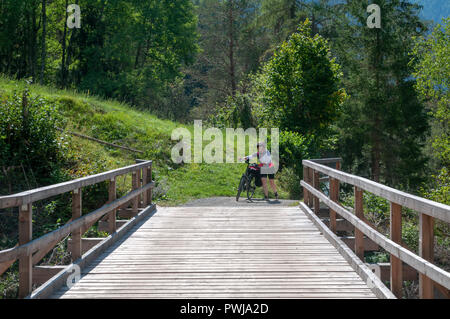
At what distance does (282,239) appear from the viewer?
7844 mm

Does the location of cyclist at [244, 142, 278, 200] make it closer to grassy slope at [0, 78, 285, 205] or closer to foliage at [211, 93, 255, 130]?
grassy slope at [0, 78, 285, 205]

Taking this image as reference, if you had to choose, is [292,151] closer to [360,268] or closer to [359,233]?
[359,233]

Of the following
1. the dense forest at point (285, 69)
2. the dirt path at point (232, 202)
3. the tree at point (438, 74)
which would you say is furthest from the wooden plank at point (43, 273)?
the tree at point (438, 74)

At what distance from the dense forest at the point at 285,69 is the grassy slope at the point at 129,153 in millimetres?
151

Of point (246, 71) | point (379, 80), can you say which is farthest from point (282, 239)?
point (246, 71)

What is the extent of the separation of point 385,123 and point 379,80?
123 inches

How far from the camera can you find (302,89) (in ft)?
86.1

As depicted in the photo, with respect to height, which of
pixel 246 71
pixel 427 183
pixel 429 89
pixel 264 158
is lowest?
pixel 427 183

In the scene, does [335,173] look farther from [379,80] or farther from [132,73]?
[132,73]

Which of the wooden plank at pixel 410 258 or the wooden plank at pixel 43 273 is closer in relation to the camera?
the wooden plank at pixel 410 258

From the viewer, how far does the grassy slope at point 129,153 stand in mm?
16375

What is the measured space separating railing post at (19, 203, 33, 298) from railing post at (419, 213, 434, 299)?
3.37 m

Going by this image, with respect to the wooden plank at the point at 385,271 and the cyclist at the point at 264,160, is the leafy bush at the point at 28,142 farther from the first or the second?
the wooden plank at the point at 385,271

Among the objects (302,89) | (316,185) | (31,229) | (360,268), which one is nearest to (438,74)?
(302,89)
